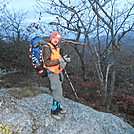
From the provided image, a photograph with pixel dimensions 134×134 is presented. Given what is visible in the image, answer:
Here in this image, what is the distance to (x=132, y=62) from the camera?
44.7ft

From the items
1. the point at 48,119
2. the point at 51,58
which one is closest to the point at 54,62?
the point at 51,58

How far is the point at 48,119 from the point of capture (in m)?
3.83

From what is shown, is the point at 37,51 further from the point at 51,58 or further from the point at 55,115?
the point at 55,115

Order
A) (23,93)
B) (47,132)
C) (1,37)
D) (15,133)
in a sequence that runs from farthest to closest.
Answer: (1,37)
(23,93)
(47,132)
(15,133)

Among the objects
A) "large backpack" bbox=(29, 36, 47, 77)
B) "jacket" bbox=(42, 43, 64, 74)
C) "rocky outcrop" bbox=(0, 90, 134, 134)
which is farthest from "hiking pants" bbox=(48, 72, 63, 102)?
"rocky outcrop" bbox=(0, 90, 134, 134)

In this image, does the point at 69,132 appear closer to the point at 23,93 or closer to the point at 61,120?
the point at 61,120

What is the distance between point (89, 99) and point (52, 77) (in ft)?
15.0

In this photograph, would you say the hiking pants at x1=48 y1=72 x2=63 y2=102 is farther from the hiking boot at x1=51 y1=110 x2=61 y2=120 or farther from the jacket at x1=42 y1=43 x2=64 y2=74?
the hiking boot at x1=51 y1=110 x2=61 y2=120

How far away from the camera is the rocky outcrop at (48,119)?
11.7 ft

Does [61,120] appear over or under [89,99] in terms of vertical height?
over

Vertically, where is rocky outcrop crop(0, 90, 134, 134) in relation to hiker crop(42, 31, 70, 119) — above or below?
below

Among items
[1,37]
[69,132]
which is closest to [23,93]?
[69,132]

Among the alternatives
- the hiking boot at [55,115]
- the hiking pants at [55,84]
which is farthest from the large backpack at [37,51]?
the hiking boot at [55,115]

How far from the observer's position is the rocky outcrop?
11.7 ft
